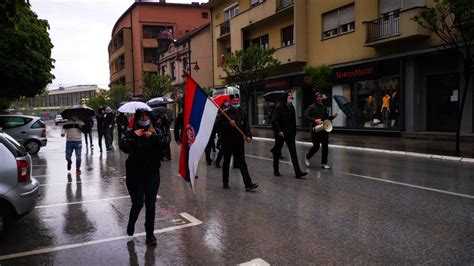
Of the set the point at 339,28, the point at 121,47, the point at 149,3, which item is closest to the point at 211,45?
the point at 339,28

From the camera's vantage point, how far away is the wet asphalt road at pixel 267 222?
473 centimetres

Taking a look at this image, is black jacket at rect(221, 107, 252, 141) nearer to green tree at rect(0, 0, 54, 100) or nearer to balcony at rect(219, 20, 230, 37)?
green tree at rect(0, 0, 54, 100)

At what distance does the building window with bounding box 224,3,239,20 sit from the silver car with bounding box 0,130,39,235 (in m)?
28.7

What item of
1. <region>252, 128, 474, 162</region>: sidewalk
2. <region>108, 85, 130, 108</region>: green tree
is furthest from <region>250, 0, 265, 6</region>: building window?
<region>108, 85, 130, 108</region>: green tree

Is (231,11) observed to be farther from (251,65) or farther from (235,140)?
(235,140)

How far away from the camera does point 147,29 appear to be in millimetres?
59406

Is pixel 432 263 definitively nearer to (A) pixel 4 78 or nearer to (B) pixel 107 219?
(B) pixel 107 219

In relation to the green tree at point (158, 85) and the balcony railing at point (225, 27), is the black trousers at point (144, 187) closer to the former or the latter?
the balcony railing at point (225, 27)

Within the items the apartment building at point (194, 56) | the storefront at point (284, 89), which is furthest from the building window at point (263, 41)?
the apartment building at point (194, 56)

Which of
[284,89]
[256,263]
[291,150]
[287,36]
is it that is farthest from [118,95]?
[256,263]

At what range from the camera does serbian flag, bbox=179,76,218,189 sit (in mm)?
6043

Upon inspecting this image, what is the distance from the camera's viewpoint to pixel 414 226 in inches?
221

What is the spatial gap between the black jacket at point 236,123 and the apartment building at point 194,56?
27.2 meters

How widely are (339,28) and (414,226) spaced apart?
61.5 feet
